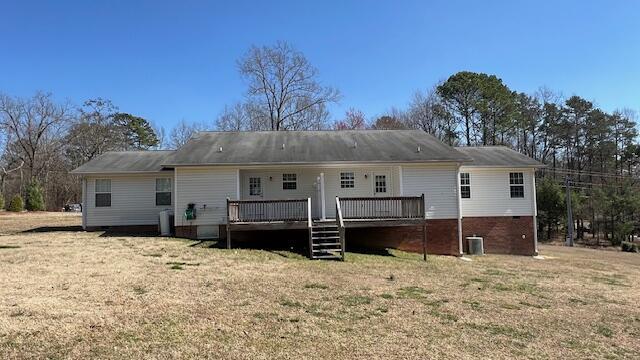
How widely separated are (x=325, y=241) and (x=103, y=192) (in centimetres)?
1055

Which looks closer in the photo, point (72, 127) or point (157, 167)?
point (157, 167)

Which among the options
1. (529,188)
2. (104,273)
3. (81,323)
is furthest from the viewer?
(529,188)

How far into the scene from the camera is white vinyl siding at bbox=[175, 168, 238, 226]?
17797mm

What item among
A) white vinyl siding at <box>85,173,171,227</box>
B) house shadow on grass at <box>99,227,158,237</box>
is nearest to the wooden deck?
house shadow on grass at <box>99,227,158,237</box>

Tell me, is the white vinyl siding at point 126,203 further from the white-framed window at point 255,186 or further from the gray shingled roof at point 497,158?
the gray shingled roof at point 497,158

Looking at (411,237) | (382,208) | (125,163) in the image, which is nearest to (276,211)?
(382,208)

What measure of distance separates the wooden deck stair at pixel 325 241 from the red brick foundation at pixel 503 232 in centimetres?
753

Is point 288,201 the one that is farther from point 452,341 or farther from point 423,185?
point 452,341

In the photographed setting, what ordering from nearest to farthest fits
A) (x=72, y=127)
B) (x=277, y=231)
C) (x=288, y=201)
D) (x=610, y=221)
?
(x=288, y=201) → (x=277, y=231) → (x=610, y=221) → (x=72, y=127)

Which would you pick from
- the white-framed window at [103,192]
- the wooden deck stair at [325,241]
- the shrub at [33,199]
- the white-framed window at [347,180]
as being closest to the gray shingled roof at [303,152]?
the white-framed window at [103,192]

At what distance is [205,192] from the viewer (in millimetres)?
17859

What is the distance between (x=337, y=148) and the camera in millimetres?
19594

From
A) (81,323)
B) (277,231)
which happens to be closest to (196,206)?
(277,231)

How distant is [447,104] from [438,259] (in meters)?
29.3
